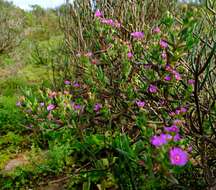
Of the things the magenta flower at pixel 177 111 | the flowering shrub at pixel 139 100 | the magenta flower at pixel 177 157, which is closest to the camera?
the magenta flower at pixel 177 157

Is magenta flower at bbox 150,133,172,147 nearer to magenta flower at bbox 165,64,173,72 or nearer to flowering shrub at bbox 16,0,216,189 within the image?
flowering shrub at bbox 16,0,216,189

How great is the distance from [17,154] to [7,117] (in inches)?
39.5

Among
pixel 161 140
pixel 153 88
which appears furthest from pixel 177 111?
pixel 161 140

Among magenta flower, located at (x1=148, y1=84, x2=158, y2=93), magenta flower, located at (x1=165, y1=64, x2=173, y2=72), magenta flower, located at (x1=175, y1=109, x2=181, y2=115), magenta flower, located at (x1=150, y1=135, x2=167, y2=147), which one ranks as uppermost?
magenta flower, located at (x1=165, y1=64, x2=173, y2=72)

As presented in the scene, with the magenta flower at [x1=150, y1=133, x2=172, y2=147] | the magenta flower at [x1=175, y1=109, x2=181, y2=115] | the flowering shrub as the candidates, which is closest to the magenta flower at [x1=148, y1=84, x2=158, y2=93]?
the flowering shrub

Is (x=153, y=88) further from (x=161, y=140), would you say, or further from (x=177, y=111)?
(x=161, y=140)

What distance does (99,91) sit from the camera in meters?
2.58

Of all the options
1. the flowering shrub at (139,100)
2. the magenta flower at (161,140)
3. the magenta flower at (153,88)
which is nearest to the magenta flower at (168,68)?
the flowering shrub at (139,100)

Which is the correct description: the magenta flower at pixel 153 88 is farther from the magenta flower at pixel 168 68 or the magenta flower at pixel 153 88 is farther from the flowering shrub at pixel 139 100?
the magenta flower at pixel 168 68

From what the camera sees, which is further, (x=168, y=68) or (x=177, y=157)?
(x=168, y=68)

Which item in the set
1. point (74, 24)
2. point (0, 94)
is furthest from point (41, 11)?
point (74, 24)

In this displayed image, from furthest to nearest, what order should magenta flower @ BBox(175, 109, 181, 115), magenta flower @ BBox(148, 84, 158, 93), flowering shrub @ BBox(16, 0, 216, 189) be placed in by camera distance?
1. magenta flower @ BBox(148, 84, 158, 93)
2. magenta flower @ BBox(175, 109, 181, 115)
3. flowering shrub @ BBox(16, 0, 216, 189)

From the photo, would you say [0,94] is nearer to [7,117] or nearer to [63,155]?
[7,117]

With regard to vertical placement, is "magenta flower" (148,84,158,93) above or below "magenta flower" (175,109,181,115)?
above
